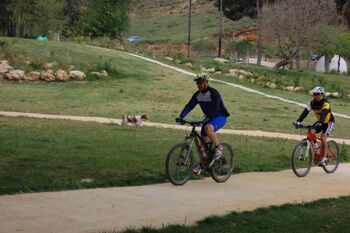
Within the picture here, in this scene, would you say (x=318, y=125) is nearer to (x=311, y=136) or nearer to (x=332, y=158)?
(x=311, y=136)

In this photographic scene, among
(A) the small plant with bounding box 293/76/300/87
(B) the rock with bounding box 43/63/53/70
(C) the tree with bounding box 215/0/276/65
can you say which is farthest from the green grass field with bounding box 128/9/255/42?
(B) the rock with bounding box 43/63/53/70

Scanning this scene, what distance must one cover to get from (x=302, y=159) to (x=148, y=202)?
191 inches

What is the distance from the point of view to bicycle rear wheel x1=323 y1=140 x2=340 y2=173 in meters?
13.3

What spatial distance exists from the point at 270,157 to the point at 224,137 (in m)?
3.04

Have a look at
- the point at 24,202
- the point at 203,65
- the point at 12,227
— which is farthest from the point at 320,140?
the point at 203,65

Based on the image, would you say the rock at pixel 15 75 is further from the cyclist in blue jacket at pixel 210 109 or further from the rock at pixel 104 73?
the cyclist in blue jacket at pixel 210 109

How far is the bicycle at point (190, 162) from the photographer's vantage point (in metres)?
10.3

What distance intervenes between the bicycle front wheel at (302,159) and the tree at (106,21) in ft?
126

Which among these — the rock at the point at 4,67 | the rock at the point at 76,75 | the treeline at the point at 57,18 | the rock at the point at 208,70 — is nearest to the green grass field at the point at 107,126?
the rock at the point at 76,75

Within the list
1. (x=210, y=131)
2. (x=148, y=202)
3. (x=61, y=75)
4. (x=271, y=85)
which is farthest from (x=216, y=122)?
(x=271, y=85)

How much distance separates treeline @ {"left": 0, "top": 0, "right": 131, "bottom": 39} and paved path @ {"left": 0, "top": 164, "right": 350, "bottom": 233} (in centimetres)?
3886

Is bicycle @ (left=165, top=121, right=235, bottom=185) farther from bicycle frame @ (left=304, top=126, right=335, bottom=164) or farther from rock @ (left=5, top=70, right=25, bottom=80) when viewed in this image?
rock @ (left=5, top=70, right=25, bottom=80)

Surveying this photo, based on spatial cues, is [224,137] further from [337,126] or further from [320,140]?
[337,126]

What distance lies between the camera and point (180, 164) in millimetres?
10367
